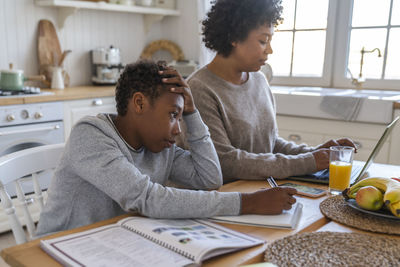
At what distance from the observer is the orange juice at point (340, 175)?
1.11 m

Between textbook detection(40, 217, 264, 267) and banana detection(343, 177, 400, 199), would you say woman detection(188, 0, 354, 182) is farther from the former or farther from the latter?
textbook detection(40, 217, 264, 267)

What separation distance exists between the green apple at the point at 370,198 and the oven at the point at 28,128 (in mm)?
2093

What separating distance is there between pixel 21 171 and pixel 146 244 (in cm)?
57

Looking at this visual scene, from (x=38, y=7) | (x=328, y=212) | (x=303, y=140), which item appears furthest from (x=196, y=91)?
(x=38, y=7)

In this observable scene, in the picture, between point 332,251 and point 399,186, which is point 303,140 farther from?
point 332,251

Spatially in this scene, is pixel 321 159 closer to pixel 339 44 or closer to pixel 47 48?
pixel 339 44

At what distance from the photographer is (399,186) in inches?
36.1

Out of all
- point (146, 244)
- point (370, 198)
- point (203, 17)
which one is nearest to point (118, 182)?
point (146, 244)

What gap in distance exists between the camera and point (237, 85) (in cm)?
151

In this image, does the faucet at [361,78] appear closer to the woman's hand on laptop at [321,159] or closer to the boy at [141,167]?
the woman's hand on laptop at [321,159]

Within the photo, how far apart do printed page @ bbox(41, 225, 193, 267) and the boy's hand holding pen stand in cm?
28

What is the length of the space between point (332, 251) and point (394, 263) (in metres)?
0.11

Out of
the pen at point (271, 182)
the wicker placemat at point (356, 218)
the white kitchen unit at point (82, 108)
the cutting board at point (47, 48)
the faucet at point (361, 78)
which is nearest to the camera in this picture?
the wicker placemat at point (356, 218)

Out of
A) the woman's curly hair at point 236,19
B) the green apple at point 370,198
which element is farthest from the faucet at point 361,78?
the green apple at point 370,198
